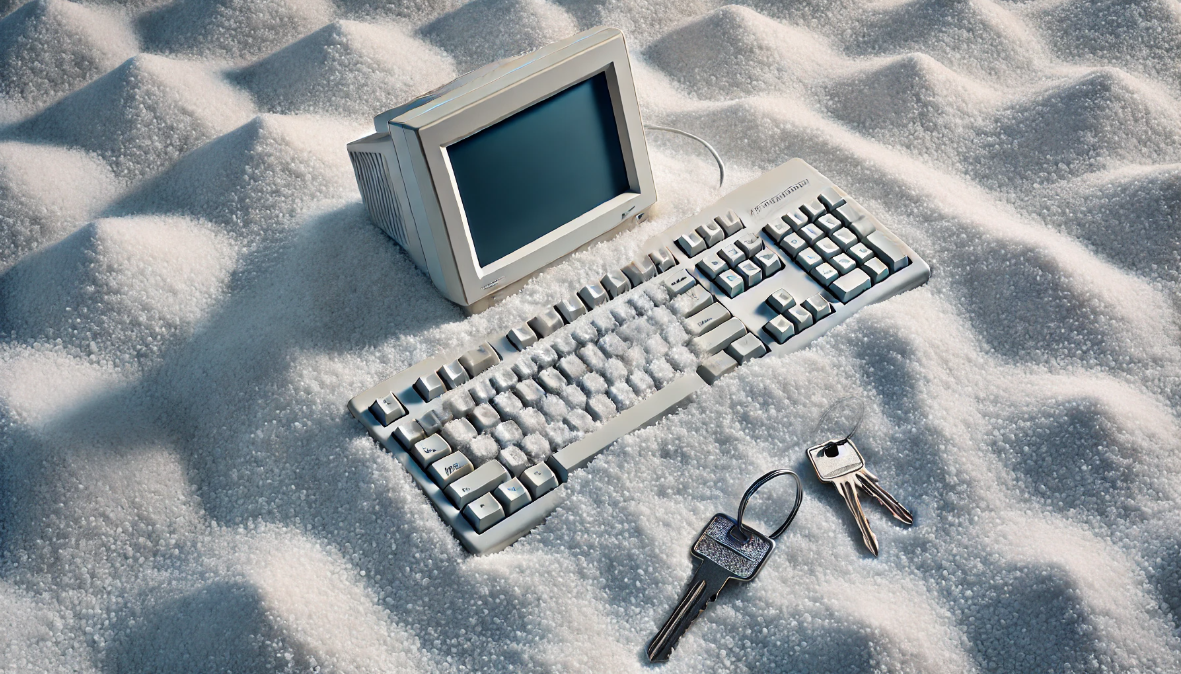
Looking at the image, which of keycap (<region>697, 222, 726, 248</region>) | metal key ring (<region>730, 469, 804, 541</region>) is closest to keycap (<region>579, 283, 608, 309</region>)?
keycap (<region>697, 222, 726, 248</region>)

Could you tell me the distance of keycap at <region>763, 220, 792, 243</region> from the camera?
0.82m

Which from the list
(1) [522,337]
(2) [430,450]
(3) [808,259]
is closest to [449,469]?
(2) [430,450]

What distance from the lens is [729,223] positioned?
0.83 m

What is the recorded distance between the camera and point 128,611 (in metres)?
0.66

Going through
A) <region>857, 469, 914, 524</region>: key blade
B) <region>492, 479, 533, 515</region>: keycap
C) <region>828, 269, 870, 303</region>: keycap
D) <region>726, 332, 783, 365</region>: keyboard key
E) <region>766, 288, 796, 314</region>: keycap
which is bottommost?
<region>857, 469, 914, 524</region>: key blade

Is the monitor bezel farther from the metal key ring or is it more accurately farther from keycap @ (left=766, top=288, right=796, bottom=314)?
the metal key ring

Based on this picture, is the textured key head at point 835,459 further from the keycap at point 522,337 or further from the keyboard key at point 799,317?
the keycap at point 522,337

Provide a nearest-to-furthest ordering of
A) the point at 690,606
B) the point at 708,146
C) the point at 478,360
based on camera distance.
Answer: the point at 690,606, the point at 478,360, the point at 708,146

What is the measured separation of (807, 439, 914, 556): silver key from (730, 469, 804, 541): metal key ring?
23mm

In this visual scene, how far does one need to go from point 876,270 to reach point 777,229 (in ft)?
0.29

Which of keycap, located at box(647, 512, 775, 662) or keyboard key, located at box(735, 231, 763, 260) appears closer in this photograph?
keycap, located at box(647, 512, 775, 662)

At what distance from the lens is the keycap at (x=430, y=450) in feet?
2.27

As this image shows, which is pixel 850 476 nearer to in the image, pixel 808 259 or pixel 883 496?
pixel 883 496

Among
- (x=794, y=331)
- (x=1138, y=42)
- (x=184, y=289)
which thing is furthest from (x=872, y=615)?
(x=1138, y=42)
